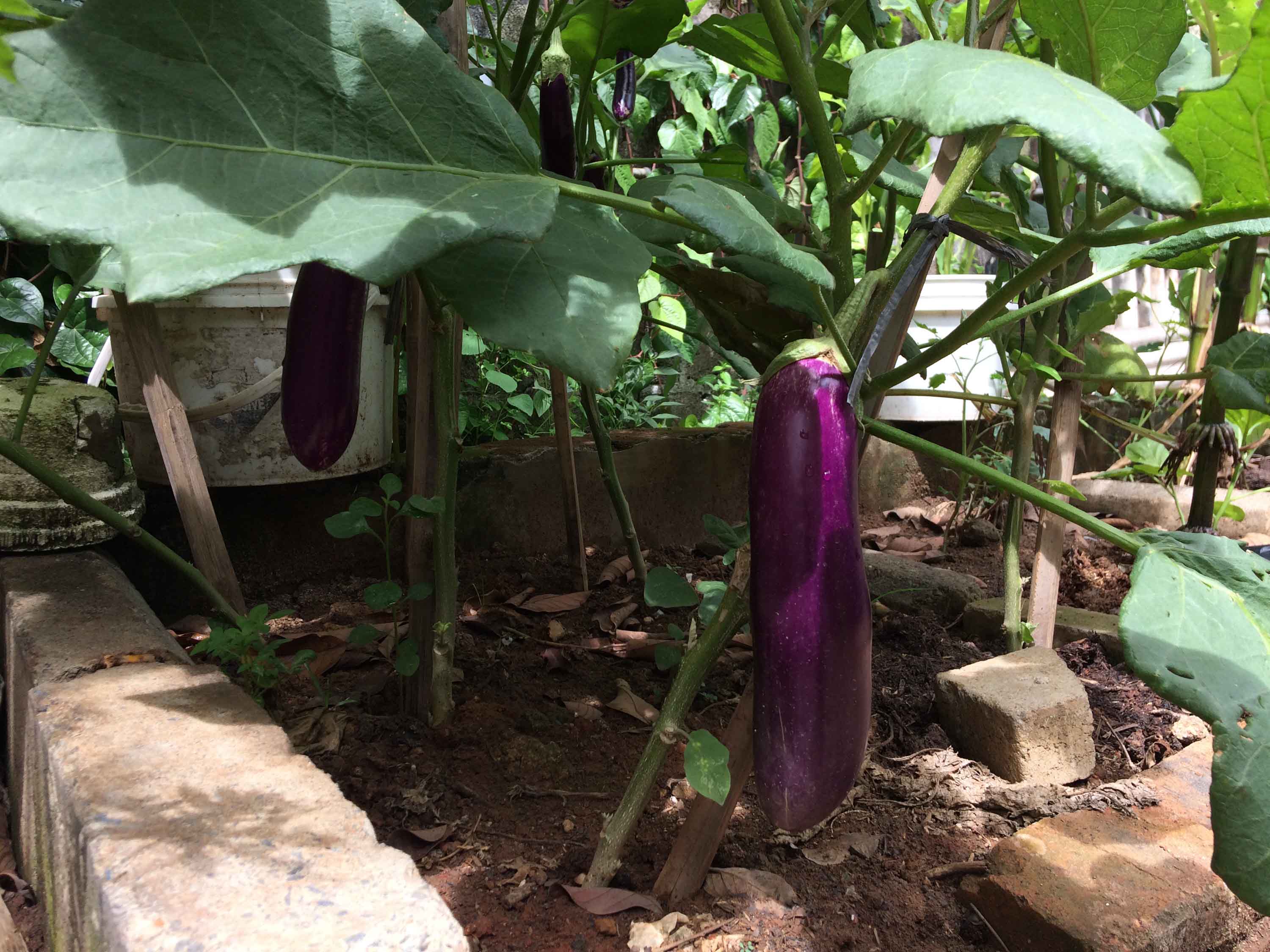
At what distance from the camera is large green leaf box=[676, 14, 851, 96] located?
38.7 inches

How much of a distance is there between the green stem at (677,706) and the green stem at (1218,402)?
925mm

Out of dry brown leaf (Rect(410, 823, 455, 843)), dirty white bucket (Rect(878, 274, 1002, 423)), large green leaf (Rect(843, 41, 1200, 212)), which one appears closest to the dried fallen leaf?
dry brown leaf (Rect(410, 823, 455, 843))

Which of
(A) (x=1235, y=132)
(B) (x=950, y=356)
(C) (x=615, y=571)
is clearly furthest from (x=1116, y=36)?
(B) (x=950, y=356)

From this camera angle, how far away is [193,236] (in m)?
0.47

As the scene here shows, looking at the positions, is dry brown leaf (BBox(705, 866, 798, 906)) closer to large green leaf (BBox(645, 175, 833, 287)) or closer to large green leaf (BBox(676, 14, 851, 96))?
large green leaf (BBox(645, 175, 833, 287))

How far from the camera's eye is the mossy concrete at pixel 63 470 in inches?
47.6

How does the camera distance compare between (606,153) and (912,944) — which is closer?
(912,944)

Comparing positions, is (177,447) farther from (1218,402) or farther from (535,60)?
(1218,402)

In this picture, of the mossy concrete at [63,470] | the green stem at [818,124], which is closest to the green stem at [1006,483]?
the green stem at [818,124]

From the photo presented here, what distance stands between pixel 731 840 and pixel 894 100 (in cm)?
72

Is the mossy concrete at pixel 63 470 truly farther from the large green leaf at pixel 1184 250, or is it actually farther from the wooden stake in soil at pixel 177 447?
the large green leaf at pixel 1184 250

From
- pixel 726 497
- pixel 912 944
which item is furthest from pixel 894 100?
pixel 726 497

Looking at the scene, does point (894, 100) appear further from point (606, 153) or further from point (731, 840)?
point (606, 153)

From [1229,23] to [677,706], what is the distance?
24.1 inches
